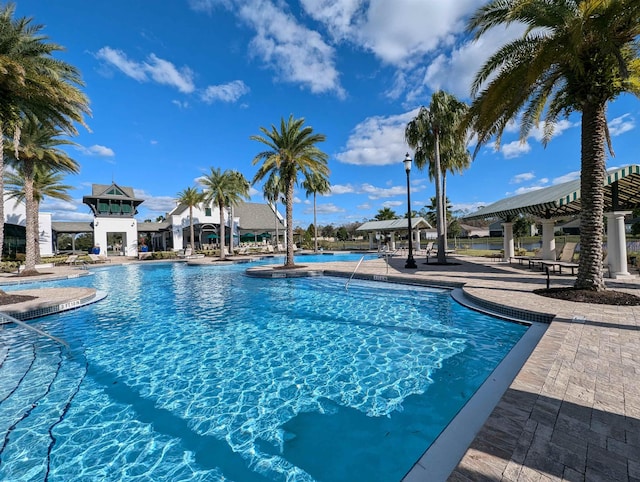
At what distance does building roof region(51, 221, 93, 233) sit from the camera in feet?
127

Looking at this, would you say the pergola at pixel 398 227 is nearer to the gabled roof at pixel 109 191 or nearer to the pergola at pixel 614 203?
the pergola at pixel 614 203

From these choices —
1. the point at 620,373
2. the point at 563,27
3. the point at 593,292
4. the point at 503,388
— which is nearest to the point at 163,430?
the point at 503,388

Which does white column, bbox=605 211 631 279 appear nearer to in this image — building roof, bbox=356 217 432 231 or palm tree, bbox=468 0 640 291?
palm tree, bbox=468 0 640 291

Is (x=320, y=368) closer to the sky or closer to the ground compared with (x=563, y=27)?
closer to the ground

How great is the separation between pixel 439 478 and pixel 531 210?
14.1m

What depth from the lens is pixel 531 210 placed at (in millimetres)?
13289

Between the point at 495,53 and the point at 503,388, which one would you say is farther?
the point at 495,53

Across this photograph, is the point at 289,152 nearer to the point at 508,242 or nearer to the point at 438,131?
A: the point at 438,131

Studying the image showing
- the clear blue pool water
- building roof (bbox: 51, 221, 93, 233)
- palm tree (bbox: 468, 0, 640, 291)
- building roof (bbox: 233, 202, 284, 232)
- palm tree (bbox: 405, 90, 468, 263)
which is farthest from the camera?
building roof (bbox: 233, 202, 284, 232)

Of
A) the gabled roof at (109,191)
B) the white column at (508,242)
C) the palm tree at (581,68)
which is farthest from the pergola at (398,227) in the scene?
the gabled roof at (109,191)

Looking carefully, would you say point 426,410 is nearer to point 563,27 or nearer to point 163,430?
point 163,430

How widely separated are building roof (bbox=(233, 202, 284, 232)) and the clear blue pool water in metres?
37.5

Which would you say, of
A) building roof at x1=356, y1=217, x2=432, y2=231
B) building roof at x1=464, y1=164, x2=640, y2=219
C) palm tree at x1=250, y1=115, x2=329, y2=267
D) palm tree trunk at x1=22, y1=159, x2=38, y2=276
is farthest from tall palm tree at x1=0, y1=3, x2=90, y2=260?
building roof at x1=356, y1=217, x2=432, y2=231

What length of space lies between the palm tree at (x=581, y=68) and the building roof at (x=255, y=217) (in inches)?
1565
